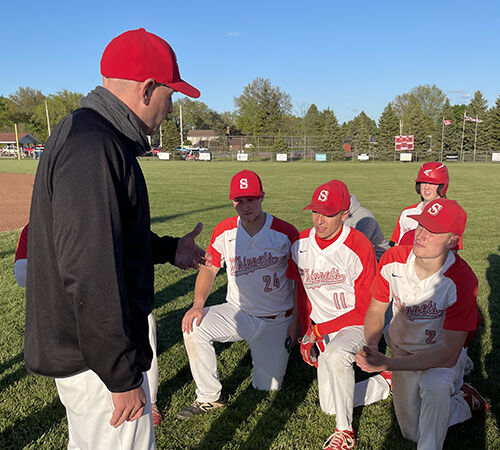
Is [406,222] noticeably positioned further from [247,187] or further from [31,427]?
[31,427]

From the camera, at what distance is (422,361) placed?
2.96 m

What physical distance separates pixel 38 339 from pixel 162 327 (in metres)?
3.99

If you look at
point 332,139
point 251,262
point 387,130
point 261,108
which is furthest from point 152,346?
point 261,108

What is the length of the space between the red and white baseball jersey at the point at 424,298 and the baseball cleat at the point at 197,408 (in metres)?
1.61

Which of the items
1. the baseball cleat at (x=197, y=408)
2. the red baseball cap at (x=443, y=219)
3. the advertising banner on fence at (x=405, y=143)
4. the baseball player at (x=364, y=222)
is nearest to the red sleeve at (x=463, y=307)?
the red baseball cap at (x=443, y=219)

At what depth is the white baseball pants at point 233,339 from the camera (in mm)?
3803

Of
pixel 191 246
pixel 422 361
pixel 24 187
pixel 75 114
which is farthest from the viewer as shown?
pixel 24 187

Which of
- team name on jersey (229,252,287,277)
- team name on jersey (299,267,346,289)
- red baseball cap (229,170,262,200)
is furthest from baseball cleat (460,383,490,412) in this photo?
red baseball cap (229,170,262,200)

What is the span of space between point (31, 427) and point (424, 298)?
3261 mm

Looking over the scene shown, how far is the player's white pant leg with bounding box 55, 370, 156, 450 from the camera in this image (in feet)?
5.74

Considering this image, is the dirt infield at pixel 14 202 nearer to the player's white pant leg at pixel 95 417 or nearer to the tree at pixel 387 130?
the player's white pant leg at pixel 95 417

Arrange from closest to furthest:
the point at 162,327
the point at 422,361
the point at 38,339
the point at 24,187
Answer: the point at 38,339 < the point at 422,361 < the point at 162,327 < the point at 24,187

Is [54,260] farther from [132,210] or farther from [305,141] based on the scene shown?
[305,141]

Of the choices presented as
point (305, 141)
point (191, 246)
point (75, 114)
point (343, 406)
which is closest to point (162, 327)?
point (343, 406)
